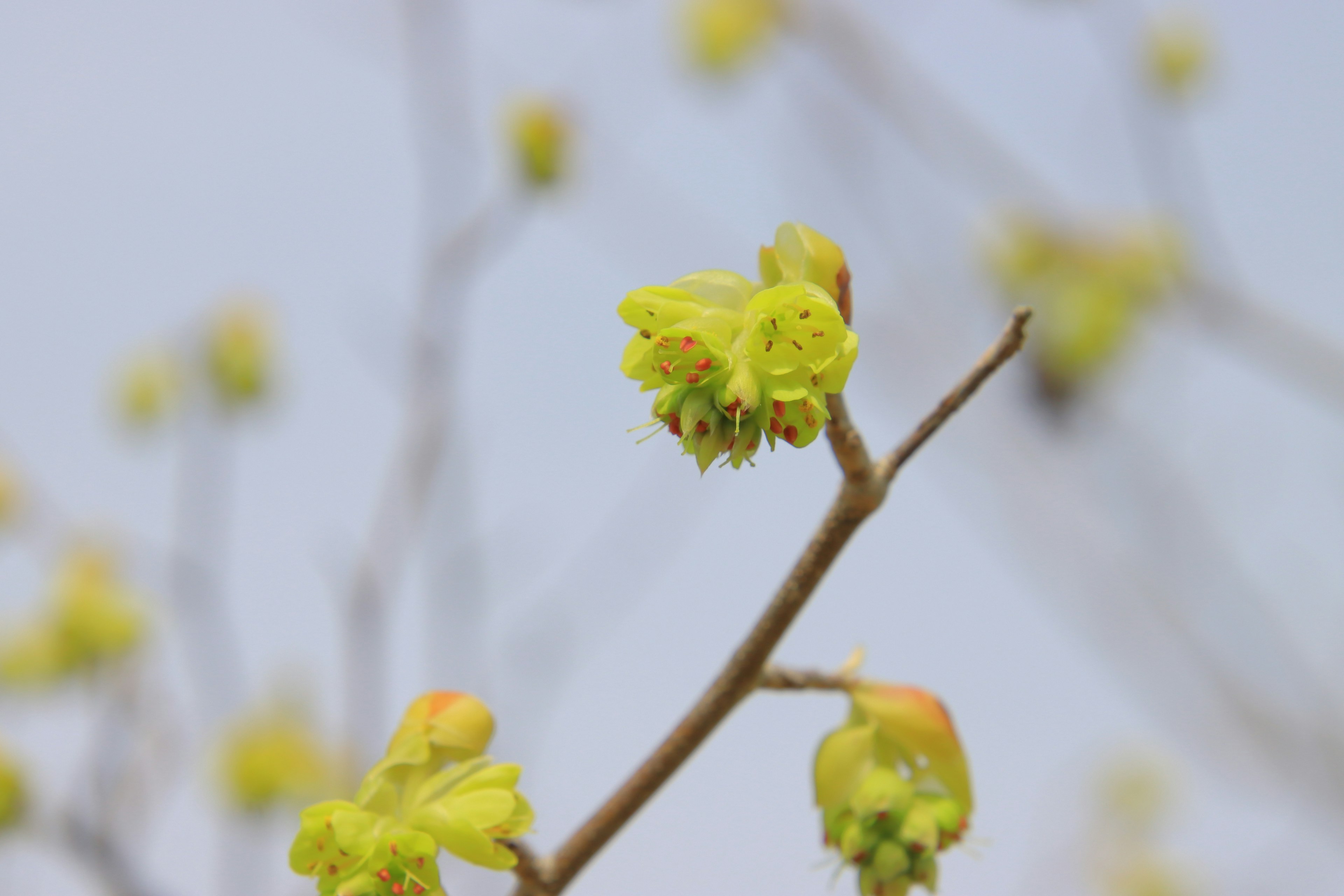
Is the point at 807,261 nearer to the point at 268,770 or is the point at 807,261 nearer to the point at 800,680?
the point at 800,680

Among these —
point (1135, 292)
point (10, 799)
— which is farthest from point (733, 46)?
point (10, 799)

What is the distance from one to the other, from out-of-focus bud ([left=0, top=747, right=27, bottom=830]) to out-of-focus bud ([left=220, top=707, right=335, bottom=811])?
0.75 m

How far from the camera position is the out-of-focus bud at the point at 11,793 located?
2408 millimetres

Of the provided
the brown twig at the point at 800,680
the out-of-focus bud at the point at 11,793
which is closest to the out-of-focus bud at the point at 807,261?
the brown twig at the point at 800,680

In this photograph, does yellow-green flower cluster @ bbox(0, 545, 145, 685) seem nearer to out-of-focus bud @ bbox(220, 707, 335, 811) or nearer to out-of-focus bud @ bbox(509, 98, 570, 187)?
out-of-focus bud @ bbox(220, 707, 335, 811)

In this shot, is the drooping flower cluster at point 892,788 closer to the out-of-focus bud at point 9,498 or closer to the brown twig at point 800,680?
the brown twig at point 800,680

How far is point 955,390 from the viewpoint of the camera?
773mm

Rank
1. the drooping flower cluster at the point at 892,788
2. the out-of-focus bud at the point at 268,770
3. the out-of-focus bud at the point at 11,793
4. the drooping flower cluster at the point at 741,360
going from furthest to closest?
the out-of-focus bud at the point at 268,770 → the out-of-focus bud at the point at 11,793 → the drooping flower cluster at the point at 892,788 → the drooping flower cluster at the point at 741,360

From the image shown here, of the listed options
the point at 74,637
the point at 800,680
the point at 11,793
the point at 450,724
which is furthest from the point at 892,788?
the point at 74,637

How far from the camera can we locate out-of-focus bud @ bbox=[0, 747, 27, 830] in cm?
241

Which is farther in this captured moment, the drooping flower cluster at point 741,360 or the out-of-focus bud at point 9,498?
the out-of-focus bud at point 9,498

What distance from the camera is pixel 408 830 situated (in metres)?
0.76

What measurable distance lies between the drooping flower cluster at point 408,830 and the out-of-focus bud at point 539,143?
2.85 m

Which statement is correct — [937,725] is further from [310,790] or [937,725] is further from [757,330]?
[310,790]
